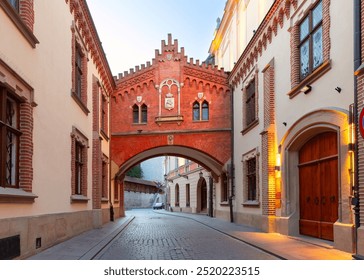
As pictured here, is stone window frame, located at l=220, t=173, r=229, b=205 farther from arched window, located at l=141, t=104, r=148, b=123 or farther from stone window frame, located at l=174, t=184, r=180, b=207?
stone window frame, located at l=174, t=184, r=180, b=207

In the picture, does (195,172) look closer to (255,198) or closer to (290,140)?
(255,198)

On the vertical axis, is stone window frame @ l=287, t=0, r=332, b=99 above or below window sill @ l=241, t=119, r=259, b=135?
above

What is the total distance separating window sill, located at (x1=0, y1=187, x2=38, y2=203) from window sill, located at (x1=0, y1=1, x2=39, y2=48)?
3116 mm

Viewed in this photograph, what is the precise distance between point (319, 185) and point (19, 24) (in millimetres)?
8529

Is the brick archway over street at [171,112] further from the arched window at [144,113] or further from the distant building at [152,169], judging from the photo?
the distant building at [152,169]

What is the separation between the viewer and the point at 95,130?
1805cm

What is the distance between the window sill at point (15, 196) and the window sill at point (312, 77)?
7403 mm

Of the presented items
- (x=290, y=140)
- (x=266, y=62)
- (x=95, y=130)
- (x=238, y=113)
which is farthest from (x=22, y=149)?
(x=238, y=113)

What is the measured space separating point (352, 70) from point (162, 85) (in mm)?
15245

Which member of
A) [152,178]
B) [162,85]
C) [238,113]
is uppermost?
[162,85]

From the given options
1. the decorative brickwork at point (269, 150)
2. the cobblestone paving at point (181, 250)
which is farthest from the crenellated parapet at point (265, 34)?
the cobblestone paving at point (181, 250)

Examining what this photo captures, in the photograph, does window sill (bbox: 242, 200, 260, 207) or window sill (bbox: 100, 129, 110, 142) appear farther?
window sill (bbox: 100, 129, 110, 142)

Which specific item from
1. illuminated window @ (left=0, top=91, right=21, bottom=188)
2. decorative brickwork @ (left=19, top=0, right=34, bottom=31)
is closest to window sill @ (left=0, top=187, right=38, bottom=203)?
illuminated window @ (left=0, top=91, right=21, bottom=188)

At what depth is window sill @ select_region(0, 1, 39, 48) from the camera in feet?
25.5
